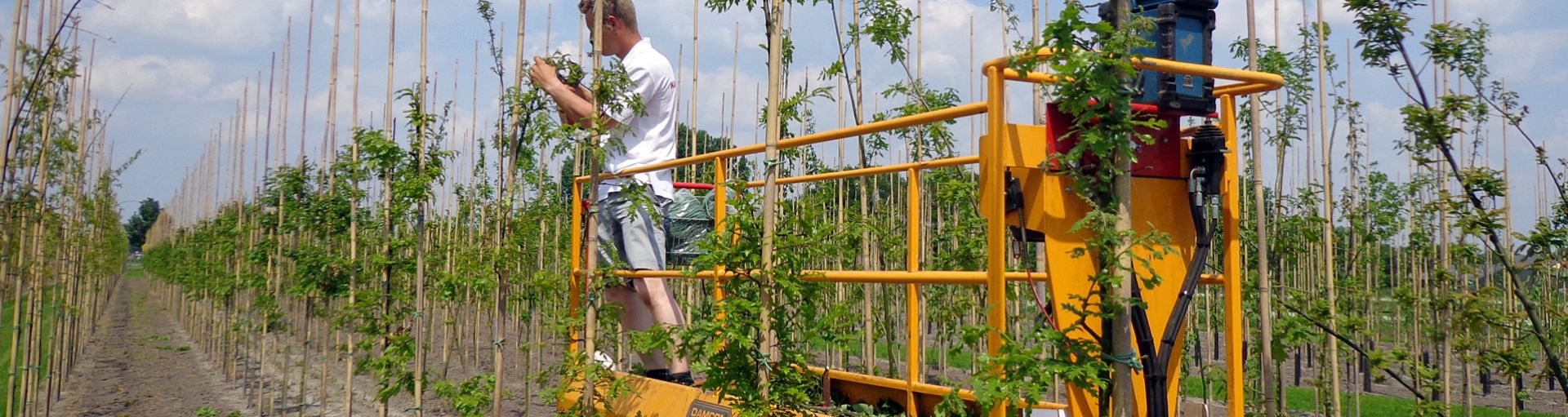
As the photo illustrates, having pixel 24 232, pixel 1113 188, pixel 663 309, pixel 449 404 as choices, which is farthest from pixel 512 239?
pixel 449 404

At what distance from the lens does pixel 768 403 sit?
374 centimetres

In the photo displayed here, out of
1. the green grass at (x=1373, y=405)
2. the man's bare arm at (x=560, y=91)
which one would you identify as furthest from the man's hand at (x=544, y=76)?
the green grass at (x=1373, y=405)

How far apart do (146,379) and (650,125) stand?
39.7ft

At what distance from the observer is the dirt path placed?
11641 mm

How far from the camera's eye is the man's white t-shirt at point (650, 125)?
500 cm

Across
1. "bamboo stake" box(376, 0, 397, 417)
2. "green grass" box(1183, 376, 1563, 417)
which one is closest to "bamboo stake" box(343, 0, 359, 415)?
"bamboo stake" box(376, 0, 397, 417)

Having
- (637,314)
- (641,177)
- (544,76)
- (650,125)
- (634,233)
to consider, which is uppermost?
(544,76)

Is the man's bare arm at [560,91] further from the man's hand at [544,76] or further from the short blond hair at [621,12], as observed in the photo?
the short blond hair at [621,12]

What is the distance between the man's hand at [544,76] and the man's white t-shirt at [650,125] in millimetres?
391

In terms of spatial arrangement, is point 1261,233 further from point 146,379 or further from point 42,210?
point 146,379

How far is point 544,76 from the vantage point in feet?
15.3

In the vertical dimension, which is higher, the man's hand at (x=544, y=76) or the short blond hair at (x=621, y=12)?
the short blond hair at (x=621, y=12)

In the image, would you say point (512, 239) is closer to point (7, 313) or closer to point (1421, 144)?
point (1421, 144)

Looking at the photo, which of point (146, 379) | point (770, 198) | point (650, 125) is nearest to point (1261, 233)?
point (770, 198)
